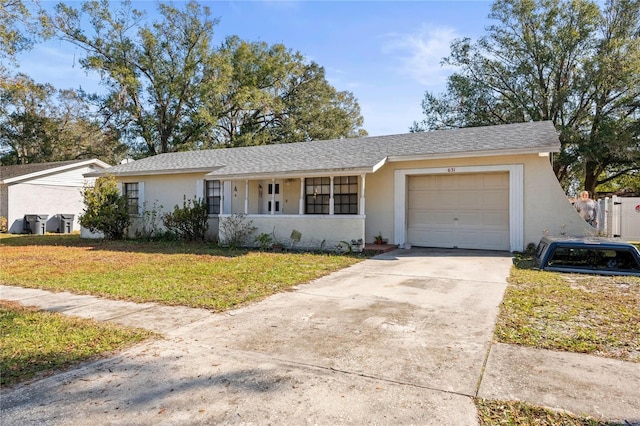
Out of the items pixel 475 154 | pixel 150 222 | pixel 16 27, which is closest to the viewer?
pixel 475 154

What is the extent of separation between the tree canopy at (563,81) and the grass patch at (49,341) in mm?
21847

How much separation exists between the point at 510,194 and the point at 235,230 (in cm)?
857

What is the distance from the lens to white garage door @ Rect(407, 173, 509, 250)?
1117 centimetres

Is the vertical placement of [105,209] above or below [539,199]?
below

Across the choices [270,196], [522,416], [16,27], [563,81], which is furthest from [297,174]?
[563,81]

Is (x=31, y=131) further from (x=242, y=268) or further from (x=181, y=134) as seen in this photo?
(x=242, y=268)

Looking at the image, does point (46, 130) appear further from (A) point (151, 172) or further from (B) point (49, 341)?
(B) point (49, 341)

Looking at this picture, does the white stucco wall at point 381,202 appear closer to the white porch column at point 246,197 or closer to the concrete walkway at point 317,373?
the white porch column at point 246,197

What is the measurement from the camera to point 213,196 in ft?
48.6

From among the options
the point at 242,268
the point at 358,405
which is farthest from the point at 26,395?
the point at 242,268

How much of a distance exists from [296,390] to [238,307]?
263 centimetres

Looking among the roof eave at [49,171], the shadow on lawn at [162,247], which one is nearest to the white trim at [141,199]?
the shadow on lawn at [162,247]

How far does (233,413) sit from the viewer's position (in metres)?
2.61

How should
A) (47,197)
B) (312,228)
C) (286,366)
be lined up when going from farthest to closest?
(47,197) → (312,228) → (286,366)
